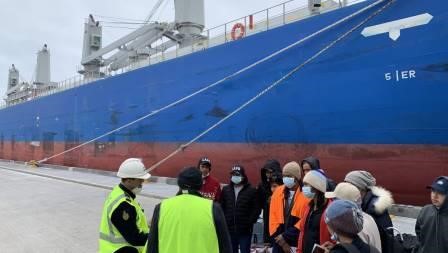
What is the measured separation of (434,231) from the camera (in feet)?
8.43

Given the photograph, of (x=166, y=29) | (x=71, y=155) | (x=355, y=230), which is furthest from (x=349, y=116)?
(x=71, y=155)

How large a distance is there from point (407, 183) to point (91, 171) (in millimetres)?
13211

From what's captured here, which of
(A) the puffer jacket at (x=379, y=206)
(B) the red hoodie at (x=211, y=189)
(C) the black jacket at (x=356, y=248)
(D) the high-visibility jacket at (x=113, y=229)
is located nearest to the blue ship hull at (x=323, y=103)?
(B) the red hoodie at (x=211, y=189)

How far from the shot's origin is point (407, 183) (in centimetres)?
663

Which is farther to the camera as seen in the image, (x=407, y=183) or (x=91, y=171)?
(x=91, y=171)

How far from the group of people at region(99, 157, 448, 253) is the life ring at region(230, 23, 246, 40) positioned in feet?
24.2

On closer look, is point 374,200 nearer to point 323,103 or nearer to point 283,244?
point 283,244

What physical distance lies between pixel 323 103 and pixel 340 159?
1.17m

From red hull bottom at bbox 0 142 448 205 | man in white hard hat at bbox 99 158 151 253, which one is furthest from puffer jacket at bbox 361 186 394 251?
red hull bottom at bbox 0 142 448 205

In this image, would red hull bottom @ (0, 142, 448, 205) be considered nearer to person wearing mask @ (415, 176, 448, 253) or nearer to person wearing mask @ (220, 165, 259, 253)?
person wearing mask @ (220, 165, 259, 253)

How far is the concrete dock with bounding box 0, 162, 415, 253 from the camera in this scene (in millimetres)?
5238

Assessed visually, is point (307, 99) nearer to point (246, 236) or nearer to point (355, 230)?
point (246, 236)

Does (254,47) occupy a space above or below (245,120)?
above

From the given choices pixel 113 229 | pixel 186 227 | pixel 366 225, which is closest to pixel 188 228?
pixel 186 227
